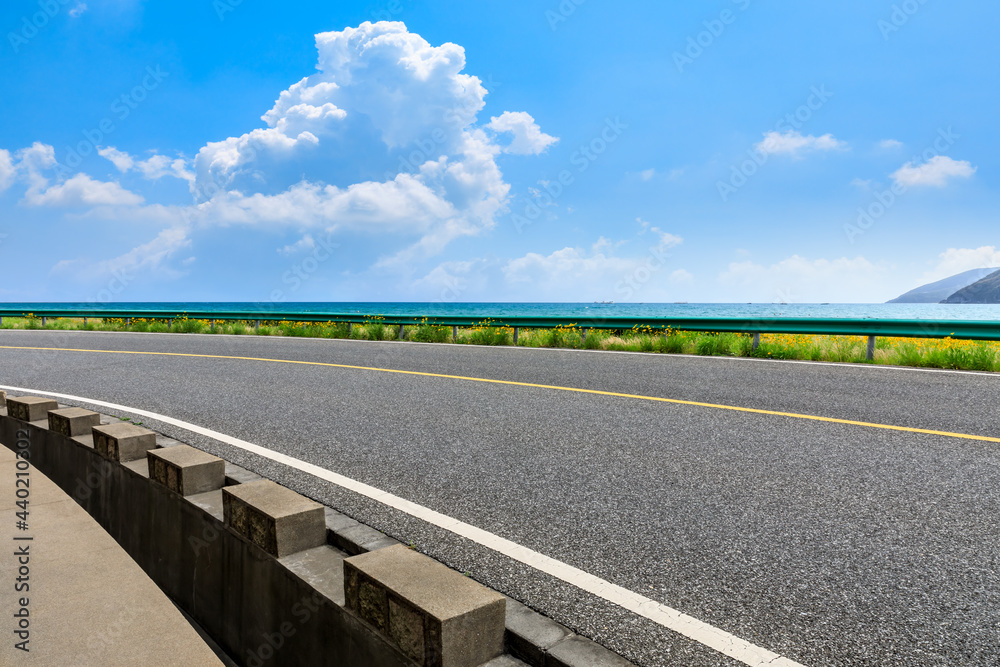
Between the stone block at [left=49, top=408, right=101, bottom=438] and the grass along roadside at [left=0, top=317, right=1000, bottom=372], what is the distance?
994cm

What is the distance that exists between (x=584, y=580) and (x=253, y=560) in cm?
156

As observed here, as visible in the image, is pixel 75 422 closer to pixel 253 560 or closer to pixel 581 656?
pixel 253 560

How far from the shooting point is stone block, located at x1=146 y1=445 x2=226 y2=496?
3.43m

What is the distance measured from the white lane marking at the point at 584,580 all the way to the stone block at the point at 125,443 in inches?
35.9

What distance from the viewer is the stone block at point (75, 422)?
4766 millimetres

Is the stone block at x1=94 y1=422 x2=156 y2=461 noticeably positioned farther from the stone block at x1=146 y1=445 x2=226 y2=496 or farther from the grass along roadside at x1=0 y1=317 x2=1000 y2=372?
Result: the grass along roadside at x1=0 y1=317 x2=1000 y2=372

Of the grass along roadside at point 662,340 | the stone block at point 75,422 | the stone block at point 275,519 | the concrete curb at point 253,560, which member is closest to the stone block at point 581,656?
the concrete curb at point 253,560

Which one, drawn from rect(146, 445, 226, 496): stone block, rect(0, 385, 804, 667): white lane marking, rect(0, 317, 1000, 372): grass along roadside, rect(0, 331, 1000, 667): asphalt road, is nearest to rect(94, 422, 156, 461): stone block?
rect(146, 445, 226, 496): stone block

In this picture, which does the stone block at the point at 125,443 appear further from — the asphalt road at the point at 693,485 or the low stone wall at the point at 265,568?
the asphalt road at the point at 693,485

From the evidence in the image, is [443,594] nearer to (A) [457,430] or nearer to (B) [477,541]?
(B) [477,541]

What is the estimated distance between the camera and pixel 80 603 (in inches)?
138

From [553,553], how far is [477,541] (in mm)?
416

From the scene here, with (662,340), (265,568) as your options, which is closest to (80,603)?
(265,568)

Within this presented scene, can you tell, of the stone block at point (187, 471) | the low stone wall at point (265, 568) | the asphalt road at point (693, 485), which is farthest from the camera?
the stone block at point (187, 471)
